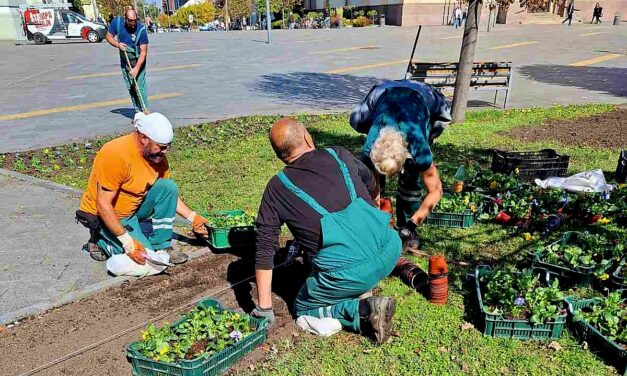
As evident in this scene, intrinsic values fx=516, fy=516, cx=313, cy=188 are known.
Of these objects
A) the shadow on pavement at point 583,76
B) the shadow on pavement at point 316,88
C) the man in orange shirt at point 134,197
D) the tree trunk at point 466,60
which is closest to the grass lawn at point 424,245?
the tree trunk at point 466,60

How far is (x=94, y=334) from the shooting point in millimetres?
3373

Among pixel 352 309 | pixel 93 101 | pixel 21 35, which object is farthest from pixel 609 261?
pixel 21 35

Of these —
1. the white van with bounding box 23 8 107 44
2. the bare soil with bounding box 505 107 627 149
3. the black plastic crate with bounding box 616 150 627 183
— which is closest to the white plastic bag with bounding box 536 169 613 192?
the black plastic crate with bounding box 616 150 627 183

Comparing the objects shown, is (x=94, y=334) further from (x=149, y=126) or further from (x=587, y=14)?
(x=587, y=14)

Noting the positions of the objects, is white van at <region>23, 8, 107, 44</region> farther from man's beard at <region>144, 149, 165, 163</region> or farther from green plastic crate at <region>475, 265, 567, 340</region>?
green plastic crate at <region>475, 265, 567, 340</region>

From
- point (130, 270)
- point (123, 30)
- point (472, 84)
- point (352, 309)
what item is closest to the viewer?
point (352, 309)

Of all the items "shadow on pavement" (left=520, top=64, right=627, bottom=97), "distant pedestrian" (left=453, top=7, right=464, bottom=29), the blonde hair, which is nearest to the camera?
the blonde hair

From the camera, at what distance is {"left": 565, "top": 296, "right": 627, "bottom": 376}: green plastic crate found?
116 inches

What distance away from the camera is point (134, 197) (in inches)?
156

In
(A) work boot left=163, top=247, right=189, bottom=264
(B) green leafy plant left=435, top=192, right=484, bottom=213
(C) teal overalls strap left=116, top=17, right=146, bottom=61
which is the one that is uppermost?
(C) teal overalls strap left=116, top=17, right=146, bottom=61

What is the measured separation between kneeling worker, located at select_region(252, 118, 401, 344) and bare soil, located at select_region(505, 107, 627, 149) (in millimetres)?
5660

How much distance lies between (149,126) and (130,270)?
45.4 inches

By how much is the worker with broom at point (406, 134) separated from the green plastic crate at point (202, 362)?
1316mm

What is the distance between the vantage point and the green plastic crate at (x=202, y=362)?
9.18 feet
